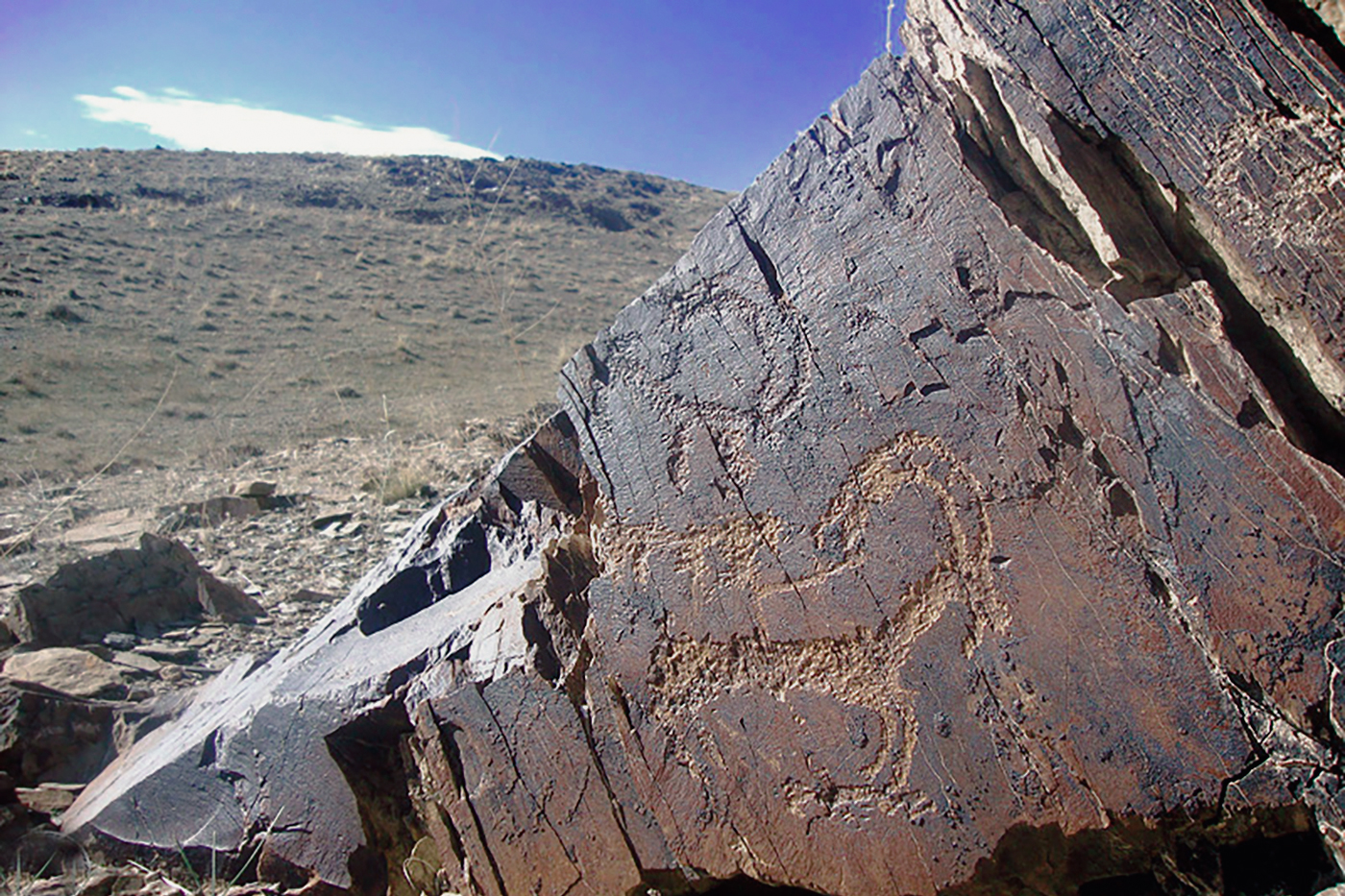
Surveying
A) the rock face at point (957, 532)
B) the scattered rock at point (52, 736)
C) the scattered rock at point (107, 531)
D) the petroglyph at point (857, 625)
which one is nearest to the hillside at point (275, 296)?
the scattered rock at point (107, 531)

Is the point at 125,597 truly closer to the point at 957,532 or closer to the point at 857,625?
the point at 857,625

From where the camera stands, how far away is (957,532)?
61.0 inches

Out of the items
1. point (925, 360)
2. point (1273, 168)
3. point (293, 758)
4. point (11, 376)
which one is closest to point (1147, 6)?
point (1273, 168)

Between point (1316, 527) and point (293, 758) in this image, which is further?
point (293, 758)

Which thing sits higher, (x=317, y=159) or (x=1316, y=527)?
(x=317, y=159)

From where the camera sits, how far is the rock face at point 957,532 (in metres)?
1.37

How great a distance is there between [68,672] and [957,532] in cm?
305

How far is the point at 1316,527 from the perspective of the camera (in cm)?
133

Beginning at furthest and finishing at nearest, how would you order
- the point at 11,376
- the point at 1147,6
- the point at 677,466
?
the point at 11,376
the point at 677,466
the point at 1147,6

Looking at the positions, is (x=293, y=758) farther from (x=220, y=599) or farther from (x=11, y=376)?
(x=11, y=376)

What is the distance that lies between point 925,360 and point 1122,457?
0.37 meters

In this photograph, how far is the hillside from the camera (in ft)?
35.2

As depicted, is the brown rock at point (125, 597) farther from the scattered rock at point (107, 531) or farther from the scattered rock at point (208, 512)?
the scattered rock at point (208, 512)

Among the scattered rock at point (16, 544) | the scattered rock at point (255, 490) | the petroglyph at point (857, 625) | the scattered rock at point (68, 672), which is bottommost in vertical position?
the petroglyph at point (857, 625)
